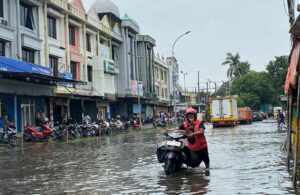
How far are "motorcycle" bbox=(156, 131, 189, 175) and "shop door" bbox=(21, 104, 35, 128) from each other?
75.2 feet

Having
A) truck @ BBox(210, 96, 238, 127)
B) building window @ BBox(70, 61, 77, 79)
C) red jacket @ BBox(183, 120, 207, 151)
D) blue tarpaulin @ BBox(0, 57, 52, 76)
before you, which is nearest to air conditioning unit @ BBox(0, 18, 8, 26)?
blue tarpaulin @ BBox(0, 57, 52, 76)

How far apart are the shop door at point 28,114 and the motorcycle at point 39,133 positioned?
432 cm

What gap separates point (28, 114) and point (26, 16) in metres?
6.73

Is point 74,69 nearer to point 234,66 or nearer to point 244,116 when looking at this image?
point 244,116

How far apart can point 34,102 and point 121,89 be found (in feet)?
72.4

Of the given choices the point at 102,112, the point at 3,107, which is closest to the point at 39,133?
the point at 3,107

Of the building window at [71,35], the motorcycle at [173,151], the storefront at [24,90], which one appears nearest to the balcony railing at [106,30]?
the building window at [71,35]

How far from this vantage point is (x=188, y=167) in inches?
461

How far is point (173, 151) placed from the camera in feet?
34.3

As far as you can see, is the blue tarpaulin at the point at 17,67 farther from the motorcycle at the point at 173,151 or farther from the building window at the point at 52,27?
the motorcycle at the point at 173,151

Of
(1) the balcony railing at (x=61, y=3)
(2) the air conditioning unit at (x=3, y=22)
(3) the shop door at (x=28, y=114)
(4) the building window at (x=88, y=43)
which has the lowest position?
(3) the shop door at (x=28, y=114)

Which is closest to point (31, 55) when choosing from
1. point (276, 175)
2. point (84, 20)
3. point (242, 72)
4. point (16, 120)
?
point (16, 120)

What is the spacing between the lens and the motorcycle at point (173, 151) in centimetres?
1046

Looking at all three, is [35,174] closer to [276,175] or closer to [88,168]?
[88,168]
